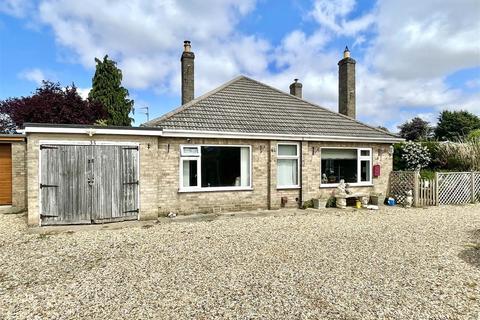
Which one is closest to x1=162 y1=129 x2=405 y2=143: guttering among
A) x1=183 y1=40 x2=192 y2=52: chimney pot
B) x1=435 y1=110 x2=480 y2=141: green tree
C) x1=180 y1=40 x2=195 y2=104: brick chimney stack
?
x1=180 y1=40 x2=195 y2=104: brick chimney stack

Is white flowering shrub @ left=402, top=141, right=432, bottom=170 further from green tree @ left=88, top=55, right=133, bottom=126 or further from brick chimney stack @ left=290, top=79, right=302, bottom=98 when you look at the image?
green tree @ left=88, top=55, right=133, bottom=126

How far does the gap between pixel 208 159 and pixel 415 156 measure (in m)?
11.2

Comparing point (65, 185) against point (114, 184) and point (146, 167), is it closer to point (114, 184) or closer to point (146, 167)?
point (114, 184)

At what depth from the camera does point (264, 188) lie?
1041cm

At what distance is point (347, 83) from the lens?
15148 millimetres

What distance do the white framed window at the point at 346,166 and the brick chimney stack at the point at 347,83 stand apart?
4.04 m

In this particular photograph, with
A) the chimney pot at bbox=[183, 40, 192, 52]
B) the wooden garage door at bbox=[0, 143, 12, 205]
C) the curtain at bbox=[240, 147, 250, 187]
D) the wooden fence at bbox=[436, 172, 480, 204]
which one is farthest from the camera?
the chimney pot at bbox=[183, 40, 192, 52]

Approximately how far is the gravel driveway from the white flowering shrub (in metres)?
7.31

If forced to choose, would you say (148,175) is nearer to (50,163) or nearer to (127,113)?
(50,163)

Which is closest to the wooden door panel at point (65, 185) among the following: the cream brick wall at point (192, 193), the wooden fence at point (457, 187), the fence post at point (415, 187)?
the cream brick wall at point (192, 193)

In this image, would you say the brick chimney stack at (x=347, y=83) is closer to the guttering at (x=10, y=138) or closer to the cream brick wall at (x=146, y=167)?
the cream brick wall at (x=146, y=167)

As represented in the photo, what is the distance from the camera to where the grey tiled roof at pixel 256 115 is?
998cm

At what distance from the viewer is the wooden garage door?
11.1m

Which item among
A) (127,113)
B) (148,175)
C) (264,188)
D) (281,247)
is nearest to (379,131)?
(264,188)
